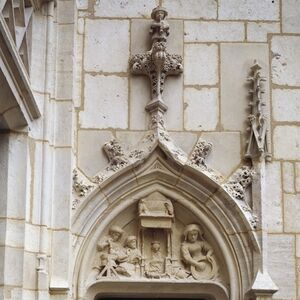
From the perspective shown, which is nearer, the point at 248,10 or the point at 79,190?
the point at 79,190

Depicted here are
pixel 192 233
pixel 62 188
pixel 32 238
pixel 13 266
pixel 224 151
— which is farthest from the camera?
pixel 224 151

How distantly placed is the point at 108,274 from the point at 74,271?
0.22m

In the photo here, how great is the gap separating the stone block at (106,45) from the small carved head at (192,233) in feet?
3.75

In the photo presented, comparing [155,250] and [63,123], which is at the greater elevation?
[63,123]

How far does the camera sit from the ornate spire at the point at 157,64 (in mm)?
7223

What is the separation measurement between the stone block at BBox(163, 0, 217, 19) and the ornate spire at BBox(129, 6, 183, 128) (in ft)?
0.38

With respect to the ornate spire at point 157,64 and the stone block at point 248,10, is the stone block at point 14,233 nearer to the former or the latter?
the ornate spire at point 157,64

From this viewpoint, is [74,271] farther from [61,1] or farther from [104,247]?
[61,1]

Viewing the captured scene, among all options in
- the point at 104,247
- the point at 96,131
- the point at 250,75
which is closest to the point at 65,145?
the point at 96,131

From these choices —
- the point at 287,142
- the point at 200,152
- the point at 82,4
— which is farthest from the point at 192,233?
the point at 82,4

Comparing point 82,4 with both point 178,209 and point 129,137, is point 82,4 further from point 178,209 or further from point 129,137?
point 178,209

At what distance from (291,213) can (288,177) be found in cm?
24

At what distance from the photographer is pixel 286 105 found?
288 inches

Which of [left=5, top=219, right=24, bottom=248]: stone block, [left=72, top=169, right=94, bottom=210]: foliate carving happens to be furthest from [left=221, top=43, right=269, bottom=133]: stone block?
[left=5, top=219, right=24, bottom=248]: stone block
